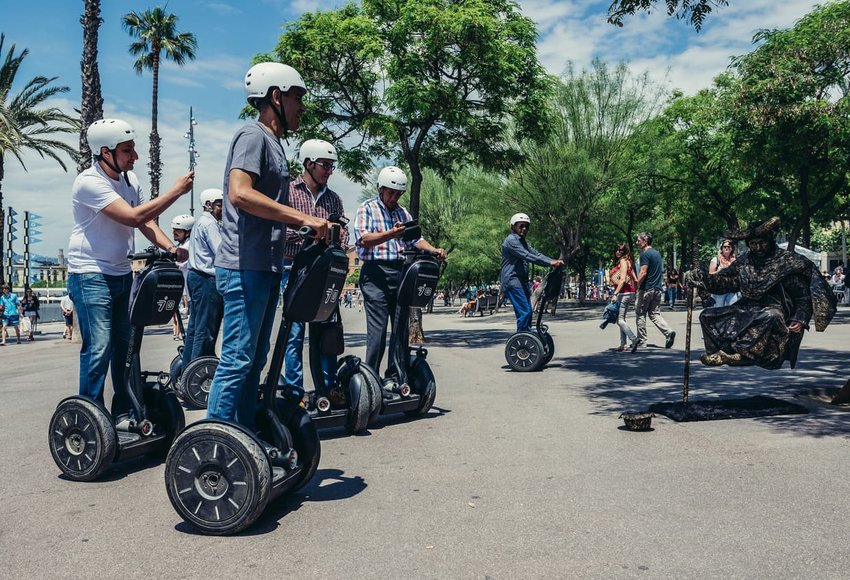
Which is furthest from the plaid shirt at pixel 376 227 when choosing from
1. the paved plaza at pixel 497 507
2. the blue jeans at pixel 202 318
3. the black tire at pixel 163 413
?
the black tire at pixel 163 413

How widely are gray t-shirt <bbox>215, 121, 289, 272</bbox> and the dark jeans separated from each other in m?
2.42

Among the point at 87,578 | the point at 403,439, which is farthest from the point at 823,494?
the point at 87,578

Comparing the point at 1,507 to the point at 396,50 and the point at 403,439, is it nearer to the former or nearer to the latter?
the point at 403,439

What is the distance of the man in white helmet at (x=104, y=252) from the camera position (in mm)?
4414

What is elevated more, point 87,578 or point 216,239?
point 216,239

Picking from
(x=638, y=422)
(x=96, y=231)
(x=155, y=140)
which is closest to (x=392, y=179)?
(x=96, y=231)

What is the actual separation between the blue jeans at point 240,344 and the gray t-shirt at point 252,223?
0.06 metres

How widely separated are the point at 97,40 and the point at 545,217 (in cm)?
1563

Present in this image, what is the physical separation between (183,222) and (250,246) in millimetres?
4301

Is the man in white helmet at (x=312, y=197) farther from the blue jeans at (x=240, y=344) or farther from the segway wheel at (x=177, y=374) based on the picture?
the blue jeans at (x=240, y=344)

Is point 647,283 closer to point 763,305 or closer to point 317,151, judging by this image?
point 763,305

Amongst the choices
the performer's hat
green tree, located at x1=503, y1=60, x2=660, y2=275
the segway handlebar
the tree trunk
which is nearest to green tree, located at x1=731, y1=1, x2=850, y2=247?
green tree, located at x1=503, y1=60, x2=660, y2=275

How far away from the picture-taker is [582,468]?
14.8 ft

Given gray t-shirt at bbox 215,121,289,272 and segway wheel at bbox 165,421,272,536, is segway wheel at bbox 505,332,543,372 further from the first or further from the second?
segway wheel at bbox 165,421,272,536
